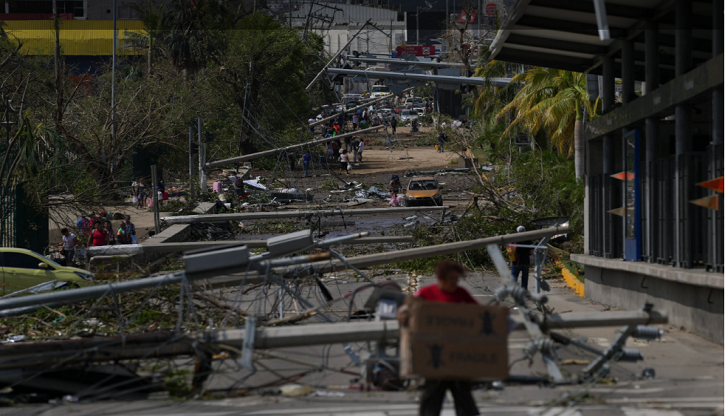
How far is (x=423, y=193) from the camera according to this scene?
39.3m

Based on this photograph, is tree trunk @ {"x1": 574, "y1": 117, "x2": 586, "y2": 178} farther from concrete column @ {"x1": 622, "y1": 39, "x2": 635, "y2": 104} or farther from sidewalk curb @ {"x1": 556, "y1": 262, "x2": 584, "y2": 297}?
concrete column @ {"x1": 622, "y1": 39, "x2": 635, "y2": 104}

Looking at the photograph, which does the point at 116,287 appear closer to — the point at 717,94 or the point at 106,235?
the point at 717,94

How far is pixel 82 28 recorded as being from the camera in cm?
7550

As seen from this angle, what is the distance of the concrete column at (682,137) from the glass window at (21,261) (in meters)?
14.3

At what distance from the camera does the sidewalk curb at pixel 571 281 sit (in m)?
17.6

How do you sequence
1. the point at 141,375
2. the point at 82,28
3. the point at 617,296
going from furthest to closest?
the point at 82,28
the point at 617,296
the point at 141,375

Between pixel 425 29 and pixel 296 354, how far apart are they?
13183 cm

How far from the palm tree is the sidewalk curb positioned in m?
6.94

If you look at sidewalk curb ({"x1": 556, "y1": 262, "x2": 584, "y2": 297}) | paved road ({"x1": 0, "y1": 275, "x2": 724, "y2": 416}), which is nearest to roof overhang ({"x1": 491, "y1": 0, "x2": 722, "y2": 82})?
sidewalk curb ({"x1": 556, "y1": 262, "x2": 584, "y2": 297})

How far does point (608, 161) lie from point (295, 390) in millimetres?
9311

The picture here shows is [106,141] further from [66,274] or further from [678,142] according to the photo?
[678,142]

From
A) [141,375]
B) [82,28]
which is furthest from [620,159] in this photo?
[82,28]

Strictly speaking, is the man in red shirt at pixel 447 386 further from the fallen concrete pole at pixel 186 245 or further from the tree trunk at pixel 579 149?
the tree trunk at pixel 579 149

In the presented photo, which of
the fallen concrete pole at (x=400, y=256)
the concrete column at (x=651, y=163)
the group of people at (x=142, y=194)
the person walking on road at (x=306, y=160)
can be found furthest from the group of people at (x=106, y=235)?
the person walking on road at (x=306, y=160)
